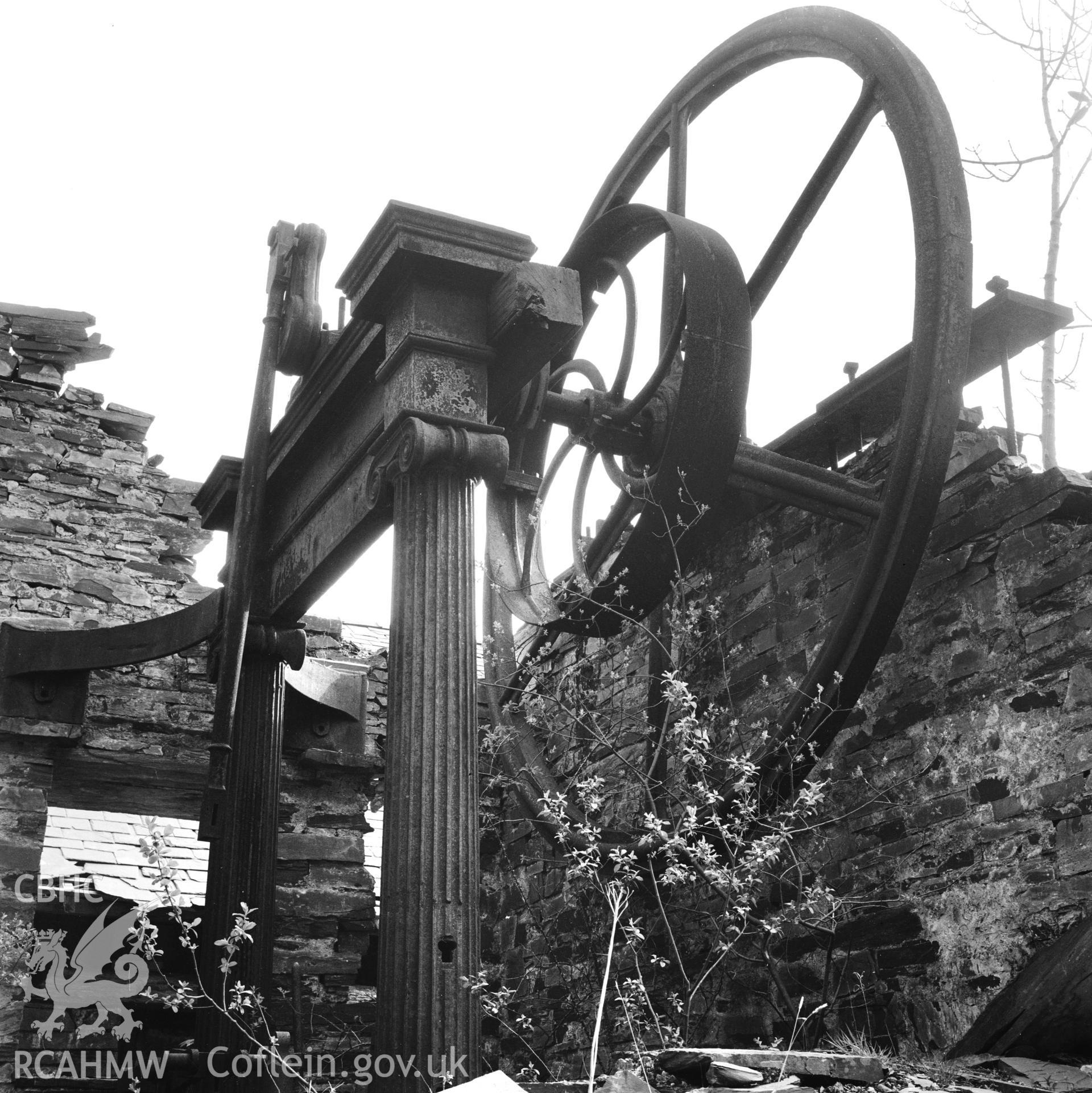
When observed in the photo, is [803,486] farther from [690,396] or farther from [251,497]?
[251,497]

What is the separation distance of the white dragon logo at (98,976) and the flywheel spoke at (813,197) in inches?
155

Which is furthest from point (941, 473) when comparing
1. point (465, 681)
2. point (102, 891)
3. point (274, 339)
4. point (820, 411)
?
point (102, 891)

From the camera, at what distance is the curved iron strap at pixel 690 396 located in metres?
4.57

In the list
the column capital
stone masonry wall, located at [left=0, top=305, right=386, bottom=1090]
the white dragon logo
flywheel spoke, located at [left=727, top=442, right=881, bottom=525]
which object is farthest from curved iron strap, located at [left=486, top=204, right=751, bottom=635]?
the white dragon logo

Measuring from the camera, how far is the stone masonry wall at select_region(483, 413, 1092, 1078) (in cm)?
434

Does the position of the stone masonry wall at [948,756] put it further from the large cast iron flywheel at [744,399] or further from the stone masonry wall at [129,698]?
the stone masonry wall at [129,698]

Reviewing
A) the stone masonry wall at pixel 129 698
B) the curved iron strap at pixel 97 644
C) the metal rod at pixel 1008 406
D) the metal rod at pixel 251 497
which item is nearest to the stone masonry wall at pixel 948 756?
the metal rod at pixel 1008 406

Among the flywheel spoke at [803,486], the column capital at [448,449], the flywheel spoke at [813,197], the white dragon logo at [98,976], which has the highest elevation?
the flywheel spoke at [813,197]

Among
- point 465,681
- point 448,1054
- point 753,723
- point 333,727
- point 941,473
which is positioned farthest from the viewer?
point 333,727

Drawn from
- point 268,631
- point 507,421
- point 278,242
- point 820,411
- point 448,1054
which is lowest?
point 448,1054

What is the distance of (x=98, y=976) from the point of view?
620 centimetres

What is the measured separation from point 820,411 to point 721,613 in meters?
1.17

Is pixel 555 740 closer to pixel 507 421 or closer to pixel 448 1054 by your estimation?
pixel 507 421

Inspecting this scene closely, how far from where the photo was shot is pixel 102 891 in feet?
21.0
